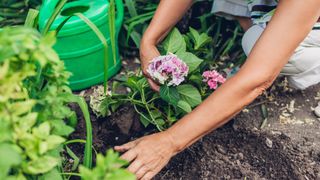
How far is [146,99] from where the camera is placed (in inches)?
81.7

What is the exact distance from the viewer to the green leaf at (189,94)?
1.96 metres

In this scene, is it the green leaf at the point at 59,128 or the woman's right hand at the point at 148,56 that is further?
the woman's right hand at the point at 148,56

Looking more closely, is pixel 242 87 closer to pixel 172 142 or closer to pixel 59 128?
pixel 172 142

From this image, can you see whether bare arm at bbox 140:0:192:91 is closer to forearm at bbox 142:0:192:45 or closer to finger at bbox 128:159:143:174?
forearm at bbox 142:0:192:45

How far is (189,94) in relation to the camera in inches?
77.4

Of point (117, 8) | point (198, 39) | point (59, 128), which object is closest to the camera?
point (59, 128)

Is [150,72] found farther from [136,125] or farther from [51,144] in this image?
[51,144]

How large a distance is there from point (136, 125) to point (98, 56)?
41 centimetres

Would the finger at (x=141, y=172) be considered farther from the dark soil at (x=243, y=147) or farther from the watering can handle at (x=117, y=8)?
the watering can handle at (x=117, y=8)

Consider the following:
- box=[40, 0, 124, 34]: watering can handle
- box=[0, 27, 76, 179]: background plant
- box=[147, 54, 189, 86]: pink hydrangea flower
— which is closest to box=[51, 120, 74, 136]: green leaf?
box=[0, 27, 76, 179]: background plant

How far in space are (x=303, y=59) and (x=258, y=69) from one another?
1.79 feet

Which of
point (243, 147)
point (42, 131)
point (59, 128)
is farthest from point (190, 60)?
point (42, 131)

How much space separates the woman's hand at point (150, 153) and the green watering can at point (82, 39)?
728mm

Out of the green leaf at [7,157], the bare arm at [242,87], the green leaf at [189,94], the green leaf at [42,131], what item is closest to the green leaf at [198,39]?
the green leaf at [189,94]
